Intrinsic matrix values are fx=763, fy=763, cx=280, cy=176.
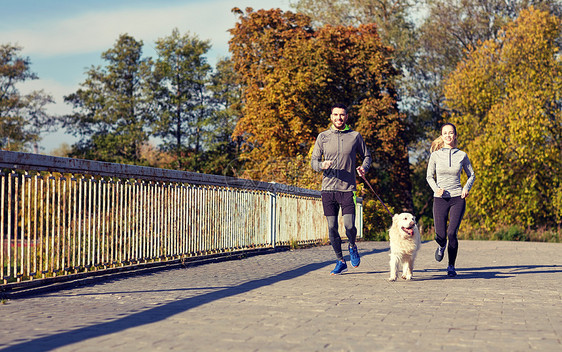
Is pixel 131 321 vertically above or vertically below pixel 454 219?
below

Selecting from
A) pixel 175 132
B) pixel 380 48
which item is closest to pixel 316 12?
pixel 380 48

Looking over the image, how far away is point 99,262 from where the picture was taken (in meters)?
9.38

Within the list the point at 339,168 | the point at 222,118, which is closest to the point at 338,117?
the point at 339,168

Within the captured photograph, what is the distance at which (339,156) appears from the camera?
10359 millimetres

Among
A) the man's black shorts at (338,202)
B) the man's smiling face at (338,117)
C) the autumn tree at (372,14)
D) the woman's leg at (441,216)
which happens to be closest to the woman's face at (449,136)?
the woman's leg at (441,216)

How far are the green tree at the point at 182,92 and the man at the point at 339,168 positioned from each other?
4713 cm

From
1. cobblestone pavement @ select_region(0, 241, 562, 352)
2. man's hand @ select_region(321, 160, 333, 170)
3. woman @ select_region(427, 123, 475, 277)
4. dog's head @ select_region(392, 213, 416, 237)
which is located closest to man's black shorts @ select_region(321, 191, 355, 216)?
man's hand @ select_region(321, 160, 333, 170)

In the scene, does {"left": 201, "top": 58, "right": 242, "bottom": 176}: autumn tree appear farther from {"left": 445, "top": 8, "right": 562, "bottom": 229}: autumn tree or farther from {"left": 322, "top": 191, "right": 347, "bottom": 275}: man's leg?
{"left": 322, "top": 191, "right": 347, "bottom": 275}: man's leg

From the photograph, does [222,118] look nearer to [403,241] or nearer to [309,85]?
[309,85]

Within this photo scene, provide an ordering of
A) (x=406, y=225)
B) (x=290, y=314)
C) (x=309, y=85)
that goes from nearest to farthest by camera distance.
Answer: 1. (x=290, y=314)
2. (x=406, y=225)
3. (x=309, y=85)

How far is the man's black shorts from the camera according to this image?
1035 centimetres

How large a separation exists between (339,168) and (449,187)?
1.55m

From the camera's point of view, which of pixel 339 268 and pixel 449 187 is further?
pixel 339 268

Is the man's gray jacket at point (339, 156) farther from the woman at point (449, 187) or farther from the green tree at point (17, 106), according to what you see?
the green tree at point (17, 106)
